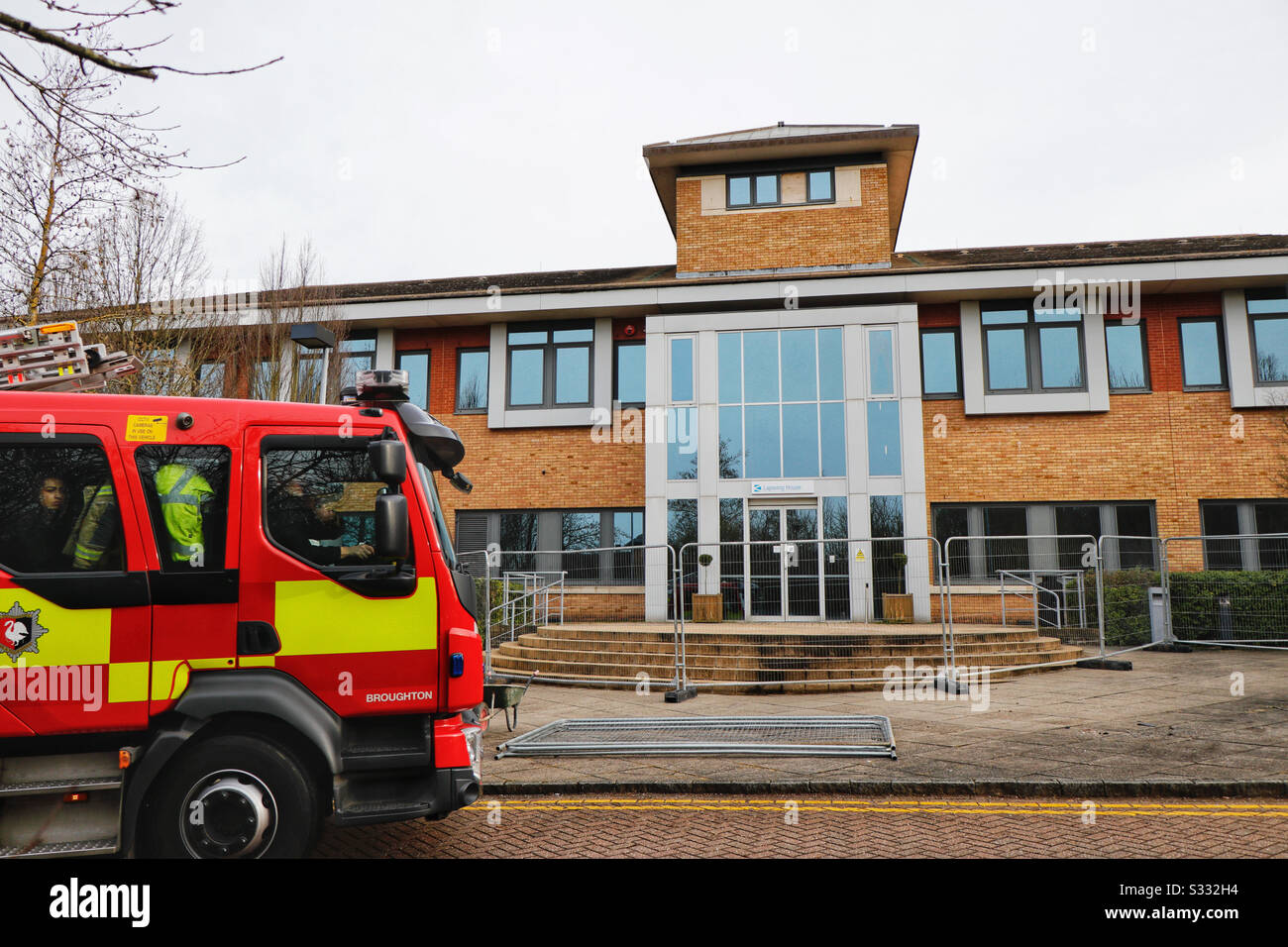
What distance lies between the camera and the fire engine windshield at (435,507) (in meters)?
5.02

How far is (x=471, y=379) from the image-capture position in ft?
72.3

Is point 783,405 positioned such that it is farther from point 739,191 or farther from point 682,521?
point 739,191

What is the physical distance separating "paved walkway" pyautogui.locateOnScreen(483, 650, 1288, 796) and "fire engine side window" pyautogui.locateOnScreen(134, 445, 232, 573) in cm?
323

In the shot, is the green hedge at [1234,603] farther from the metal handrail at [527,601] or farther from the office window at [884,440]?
the metal handrail at [527,601]

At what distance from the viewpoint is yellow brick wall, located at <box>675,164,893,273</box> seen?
66.6 ft

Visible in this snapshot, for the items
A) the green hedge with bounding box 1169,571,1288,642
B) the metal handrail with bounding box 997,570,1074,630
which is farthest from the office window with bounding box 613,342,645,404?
the green hedge with bounding box 1169,571,1288,642

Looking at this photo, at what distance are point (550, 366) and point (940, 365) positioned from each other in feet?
29.4

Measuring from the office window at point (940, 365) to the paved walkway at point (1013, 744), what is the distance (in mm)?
8976

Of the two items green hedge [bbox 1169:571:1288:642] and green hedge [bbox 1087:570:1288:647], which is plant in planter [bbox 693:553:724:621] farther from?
green hedge [bbox 1169:571:1288:642]

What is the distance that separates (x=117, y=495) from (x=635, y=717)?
6732 millimetres

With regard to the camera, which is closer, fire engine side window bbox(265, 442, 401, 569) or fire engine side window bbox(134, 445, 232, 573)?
fire engine side window bbox(134, 445, 232, 573)

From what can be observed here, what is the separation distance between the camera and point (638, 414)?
2089 cm

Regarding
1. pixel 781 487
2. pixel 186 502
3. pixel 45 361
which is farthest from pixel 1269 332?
pixel 45 361

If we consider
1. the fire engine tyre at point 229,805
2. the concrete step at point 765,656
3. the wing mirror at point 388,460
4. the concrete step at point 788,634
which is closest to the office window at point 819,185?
the concrete step at point 788,634
